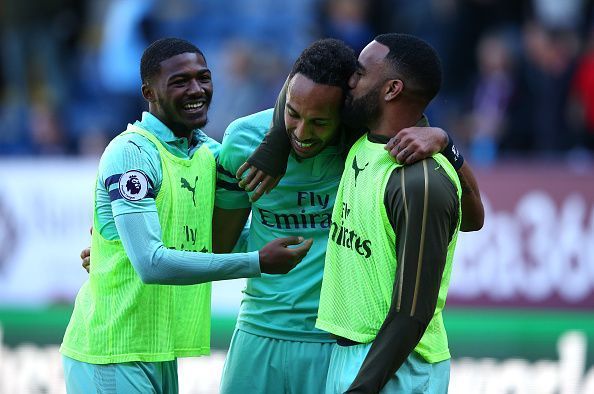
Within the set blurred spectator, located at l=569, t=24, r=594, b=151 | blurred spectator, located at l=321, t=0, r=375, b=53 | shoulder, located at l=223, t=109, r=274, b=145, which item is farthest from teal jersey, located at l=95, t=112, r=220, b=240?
blurred spectator, located at l=569, t=24, r=594, b=151

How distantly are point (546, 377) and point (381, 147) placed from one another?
5.08 meters

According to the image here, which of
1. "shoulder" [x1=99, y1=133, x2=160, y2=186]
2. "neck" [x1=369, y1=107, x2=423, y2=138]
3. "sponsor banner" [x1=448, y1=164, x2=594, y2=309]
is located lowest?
"shoulder" [x1=99, y1=133, x2=160, y2=186]

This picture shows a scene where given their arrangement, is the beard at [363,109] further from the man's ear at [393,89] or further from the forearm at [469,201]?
the forearm at [469,201]

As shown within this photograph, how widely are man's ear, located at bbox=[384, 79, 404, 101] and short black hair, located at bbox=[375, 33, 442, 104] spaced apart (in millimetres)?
20

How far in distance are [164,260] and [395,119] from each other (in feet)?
3.56

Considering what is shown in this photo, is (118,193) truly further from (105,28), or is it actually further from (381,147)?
(105,28)

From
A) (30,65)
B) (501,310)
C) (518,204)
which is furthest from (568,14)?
(30,65)

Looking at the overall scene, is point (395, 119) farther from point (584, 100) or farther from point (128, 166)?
point (584, 100)

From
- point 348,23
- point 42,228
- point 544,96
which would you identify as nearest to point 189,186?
point 42,228

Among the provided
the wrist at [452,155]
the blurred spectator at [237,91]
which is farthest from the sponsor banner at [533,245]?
the wrist at [452,155]

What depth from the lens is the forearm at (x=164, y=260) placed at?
14.5 ft

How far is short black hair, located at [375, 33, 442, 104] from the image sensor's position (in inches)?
173

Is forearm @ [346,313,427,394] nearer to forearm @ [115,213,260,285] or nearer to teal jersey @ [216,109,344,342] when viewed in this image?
forearm @ [115,213,260,285]

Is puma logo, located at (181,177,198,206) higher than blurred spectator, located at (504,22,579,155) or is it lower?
lower
